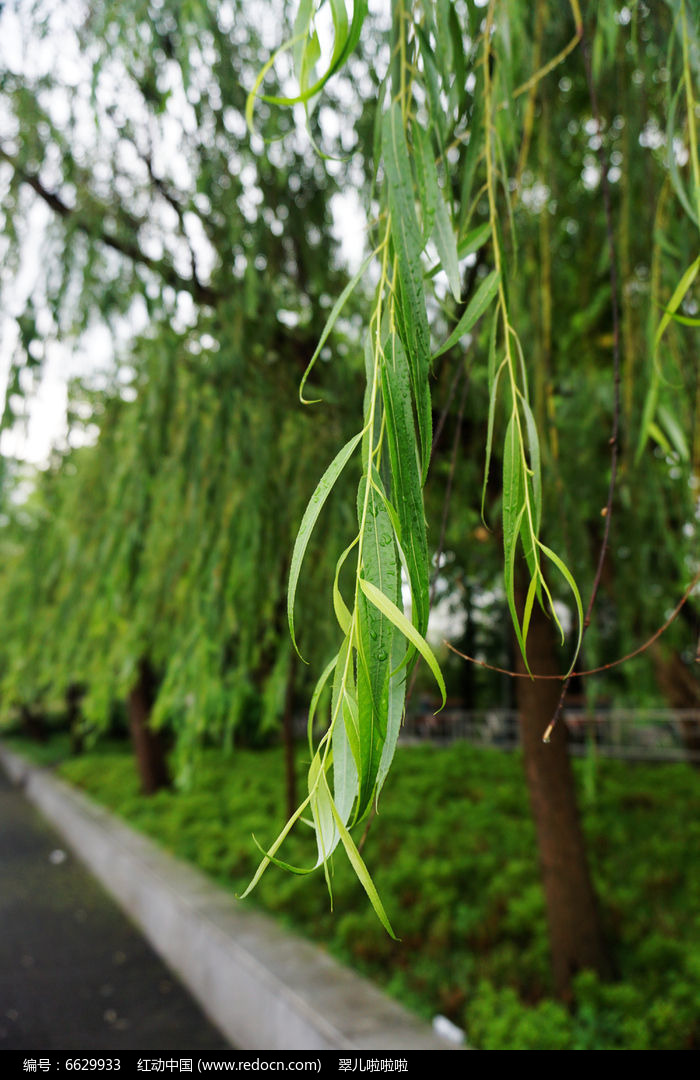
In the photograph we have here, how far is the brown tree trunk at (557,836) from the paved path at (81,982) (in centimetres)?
124

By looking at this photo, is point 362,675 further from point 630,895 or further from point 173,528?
point 630,895

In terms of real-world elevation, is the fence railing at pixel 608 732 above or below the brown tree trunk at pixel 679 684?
below

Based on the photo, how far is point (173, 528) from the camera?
2.38 m

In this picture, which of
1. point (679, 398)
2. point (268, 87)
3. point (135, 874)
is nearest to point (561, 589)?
point (679, 398)

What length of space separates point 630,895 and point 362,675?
3126 mm

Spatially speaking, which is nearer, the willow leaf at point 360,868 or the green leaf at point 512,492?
the willow leaf at point 360,868

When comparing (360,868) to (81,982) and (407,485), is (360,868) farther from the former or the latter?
(81,982)

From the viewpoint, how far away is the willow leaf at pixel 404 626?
0.59m

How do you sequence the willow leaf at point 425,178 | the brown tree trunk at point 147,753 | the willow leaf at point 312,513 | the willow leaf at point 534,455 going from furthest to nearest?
1. the brown tree trunk at point 147,753
2. the willow leaf at point 425,178
3. the willow leaf at point 534,455
4. the willow leaf at point 312,513

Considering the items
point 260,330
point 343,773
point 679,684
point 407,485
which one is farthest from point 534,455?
point 679,684

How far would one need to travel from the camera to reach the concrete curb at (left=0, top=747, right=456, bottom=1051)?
7.43 ft

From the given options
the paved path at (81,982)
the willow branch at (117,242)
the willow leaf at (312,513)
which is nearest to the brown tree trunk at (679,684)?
the paved path at (81,982)

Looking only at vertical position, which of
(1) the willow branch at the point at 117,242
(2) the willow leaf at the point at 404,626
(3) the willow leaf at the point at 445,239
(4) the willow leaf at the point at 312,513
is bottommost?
(2) the willow leaf at the point at 404,626

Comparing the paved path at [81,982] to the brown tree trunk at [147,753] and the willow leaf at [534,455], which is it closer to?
the brown tree trunk at [147,753]
